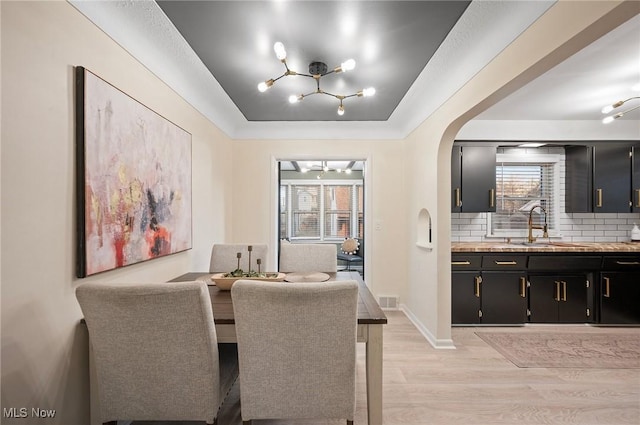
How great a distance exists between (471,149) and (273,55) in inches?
103

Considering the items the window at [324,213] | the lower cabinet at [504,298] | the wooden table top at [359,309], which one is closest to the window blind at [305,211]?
the window at [324,213]

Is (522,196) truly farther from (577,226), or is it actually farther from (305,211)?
(305,211)

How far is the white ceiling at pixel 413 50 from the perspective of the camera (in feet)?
5.97

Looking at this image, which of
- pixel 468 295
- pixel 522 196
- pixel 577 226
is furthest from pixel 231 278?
pixel 577 226

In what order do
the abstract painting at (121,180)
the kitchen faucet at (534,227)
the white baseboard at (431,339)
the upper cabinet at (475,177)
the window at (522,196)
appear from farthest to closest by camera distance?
1. the window at (522,196)
2. the kitchen faucet at (534,227)
3. the upper cabinet at (475,177)
4. the white baseboard at (431,339)
5. the abstract painting at (121,180)

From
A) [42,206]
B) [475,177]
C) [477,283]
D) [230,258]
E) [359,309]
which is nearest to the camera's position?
[42,206]

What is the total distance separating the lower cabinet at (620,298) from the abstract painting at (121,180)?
4.51 meters

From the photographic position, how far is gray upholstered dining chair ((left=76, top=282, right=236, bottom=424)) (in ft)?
4.18

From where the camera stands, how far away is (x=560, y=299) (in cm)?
362

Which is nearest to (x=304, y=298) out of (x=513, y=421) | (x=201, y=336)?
(x=201, y=336)

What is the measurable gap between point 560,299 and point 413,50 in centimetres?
325

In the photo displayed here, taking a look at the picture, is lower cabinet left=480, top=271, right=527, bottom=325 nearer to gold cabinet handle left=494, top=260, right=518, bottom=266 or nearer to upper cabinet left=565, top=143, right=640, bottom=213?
gold cabinet handle left=494, top=260, right=518, bottom=266

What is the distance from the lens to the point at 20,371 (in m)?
1.24

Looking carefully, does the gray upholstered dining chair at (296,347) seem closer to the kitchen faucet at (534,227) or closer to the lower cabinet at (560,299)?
the lower cabinet at (560,299)
